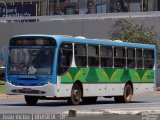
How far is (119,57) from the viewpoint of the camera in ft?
99.0

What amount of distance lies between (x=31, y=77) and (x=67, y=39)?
2.35 metres

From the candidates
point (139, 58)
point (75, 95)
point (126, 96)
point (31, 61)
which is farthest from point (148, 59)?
point (31, 61)

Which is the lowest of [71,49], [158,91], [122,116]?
[158,91]

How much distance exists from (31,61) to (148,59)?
9120 millimetres

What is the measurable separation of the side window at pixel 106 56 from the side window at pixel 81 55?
1.48 metres

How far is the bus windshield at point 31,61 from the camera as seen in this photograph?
2569 cm

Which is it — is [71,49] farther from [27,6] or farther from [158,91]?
[27,6]

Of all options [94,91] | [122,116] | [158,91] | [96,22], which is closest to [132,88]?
[94,91]

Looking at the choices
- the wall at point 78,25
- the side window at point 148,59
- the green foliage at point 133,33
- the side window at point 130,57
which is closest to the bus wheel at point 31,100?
the side window at point 130,57

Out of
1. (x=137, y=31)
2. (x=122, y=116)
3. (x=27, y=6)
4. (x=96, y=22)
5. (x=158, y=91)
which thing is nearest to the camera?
(x=122, y=116)

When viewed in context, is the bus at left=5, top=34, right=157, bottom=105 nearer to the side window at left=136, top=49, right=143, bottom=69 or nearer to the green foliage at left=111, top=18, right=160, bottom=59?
the side window at left=136, top=49, right=143, bottom=69

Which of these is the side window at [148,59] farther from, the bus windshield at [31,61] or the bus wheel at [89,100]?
the bus windshield at [31,61]

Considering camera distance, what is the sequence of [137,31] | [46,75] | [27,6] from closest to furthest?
[46,75]
[137,31]
[27,6]

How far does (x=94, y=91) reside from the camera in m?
28.4
